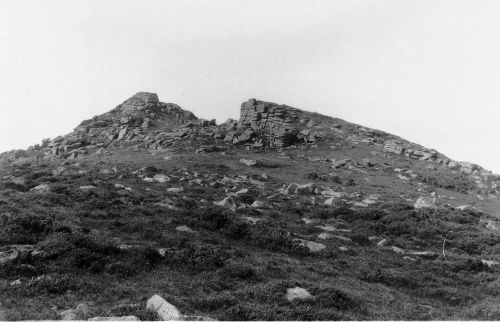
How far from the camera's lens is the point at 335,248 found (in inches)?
717

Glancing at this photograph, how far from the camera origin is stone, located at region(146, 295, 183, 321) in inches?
357

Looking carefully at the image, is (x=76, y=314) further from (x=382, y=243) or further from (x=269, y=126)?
(x=269, y=126)

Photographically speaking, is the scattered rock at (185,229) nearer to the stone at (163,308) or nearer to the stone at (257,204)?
the stone at (257,204)

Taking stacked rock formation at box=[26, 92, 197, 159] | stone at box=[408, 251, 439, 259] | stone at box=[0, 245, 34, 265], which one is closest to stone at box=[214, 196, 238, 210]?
stone at box=[408, 251, 439, 259]

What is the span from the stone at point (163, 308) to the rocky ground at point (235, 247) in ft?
0.11

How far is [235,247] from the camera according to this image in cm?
1672

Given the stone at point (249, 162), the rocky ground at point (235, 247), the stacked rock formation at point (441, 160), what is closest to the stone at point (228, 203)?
the rocky ground at point (235, 247)

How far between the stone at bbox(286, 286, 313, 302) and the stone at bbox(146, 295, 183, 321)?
372 centimetres

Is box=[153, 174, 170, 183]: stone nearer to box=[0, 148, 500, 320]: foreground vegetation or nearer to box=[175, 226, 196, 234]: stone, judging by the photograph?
box=[0, 148, 500, 320]: foreground vegetation

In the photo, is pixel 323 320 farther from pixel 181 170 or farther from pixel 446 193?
pixel 446 193

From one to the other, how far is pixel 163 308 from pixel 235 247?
7.35 metres

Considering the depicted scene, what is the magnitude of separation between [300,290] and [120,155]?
39.8m

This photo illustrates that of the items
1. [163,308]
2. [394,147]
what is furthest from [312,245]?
[394,147]

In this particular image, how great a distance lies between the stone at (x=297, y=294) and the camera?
11.5m
